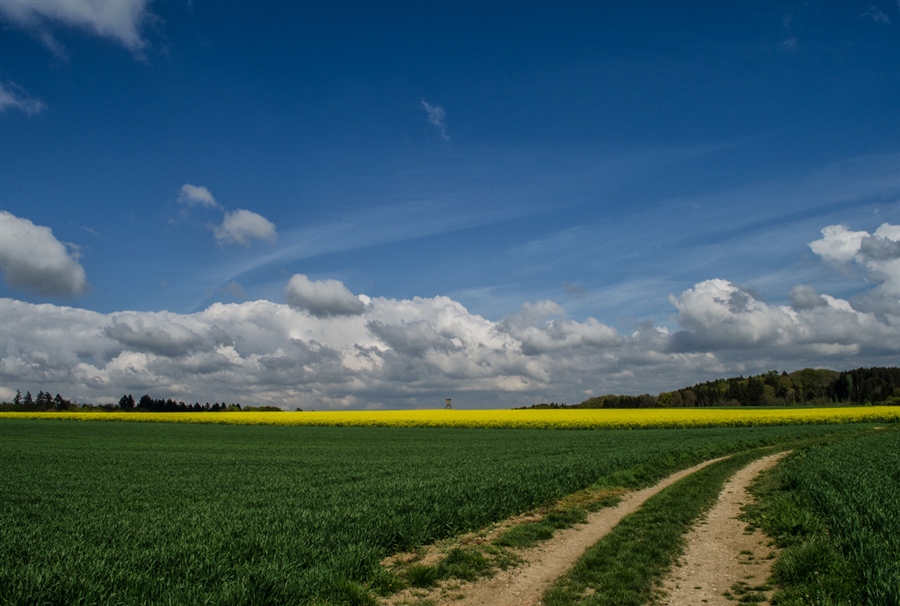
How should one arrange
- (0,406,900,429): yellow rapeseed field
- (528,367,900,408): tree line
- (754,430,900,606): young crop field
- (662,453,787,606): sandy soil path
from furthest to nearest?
(528,367,900,408): tree line → (0,406,900,429): yellow rapeseed field → (662,453,787,606): sandy soil path → (754,430,900,606): young crop field

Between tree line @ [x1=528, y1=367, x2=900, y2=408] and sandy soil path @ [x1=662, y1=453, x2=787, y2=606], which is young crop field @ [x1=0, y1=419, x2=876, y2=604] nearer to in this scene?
sandy soil path @ [x1=662, y1=453, x2=787, y2=606]

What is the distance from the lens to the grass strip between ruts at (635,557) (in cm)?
820

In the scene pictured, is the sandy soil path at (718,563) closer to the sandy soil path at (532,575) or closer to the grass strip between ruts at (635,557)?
the grass strip between ruts at (635,557)

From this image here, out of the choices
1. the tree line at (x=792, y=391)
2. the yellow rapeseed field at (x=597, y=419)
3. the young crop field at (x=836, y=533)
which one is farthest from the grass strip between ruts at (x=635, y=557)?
the tree line at (x=792, y=391)

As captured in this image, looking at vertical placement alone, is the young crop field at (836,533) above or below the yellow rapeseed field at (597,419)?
above

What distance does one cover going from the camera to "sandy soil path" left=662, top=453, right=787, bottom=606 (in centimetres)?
841

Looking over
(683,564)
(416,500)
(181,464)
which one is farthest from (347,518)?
(181,464)

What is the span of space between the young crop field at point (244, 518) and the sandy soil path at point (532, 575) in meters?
1.25

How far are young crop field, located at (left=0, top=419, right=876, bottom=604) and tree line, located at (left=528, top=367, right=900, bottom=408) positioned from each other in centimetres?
12257

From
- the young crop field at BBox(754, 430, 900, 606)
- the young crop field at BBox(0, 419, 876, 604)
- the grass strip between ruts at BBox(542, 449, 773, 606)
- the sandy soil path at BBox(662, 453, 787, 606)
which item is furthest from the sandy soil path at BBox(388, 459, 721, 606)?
the young crop field at BBox(754, 430, 900, 606)

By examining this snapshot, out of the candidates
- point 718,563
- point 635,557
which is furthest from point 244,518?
point 718,563

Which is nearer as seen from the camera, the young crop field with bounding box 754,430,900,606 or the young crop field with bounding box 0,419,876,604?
the young crop field with bounding box 0,419,876,604

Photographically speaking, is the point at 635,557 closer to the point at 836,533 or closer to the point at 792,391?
the point at 836,533

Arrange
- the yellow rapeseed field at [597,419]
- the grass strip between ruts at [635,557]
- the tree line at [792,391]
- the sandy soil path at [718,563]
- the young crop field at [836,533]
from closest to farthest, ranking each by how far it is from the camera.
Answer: the young crop field at [836,533]
the grass strip between ruts at [635,557]
the sandy soil path at [718,563]
the yellow rapeseed field at [597,419]
the tree line at [792,391]
